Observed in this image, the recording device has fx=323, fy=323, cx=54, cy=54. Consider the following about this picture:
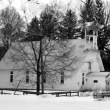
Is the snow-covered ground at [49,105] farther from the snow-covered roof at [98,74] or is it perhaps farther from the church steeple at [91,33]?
the church steeple at [91,33]

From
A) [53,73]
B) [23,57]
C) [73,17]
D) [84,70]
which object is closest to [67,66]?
[53,73]

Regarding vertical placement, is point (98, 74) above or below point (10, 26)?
below

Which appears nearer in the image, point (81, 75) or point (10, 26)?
point (81, 75)

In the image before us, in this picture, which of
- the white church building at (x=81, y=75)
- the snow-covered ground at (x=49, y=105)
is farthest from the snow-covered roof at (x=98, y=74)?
the snow-covered ground at (x=49, y=105)

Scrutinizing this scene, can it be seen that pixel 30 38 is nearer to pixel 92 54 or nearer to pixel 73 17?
pixel 92 54

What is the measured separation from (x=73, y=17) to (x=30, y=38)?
94.2 ft

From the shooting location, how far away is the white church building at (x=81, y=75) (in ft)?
143

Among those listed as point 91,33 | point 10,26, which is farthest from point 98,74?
point 10,26

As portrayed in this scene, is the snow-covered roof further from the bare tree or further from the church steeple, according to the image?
the bare tree

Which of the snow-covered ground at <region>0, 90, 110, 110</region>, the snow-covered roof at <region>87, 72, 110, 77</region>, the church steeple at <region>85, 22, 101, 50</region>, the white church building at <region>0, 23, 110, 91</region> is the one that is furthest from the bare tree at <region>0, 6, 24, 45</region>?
A: the snow-covered ground at <region>0, 90, 110, 110</region>

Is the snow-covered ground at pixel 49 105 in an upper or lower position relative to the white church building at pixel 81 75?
lower

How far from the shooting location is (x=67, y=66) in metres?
37.3

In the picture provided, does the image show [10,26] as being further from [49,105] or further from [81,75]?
[49,105]

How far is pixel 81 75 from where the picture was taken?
145 ft
